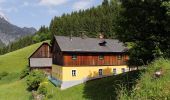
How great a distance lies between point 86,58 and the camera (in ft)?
193

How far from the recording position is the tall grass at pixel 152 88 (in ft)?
39.1

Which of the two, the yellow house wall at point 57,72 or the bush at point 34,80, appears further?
the yellow house wall at point 57,72

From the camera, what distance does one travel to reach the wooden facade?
5678 centimetres

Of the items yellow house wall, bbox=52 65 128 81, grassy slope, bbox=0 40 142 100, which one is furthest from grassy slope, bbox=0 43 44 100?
yellow house wall, bbox=52 65 128 81

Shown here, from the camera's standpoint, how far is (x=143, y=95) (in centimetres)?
1250

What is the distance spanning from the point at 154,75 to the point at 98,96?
80.6 ft

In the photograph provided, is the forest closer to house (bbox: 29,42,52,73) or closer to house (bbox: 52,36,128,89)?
house (bbox: 52,36,128,89)

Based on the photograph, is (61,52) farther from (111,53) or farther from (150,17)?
(150,17)

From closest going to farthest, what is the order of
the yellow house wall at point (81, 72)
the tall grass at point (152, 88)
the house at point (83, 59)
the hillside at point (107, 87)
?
the tall grass at point (152, 88) < the hillside at point (107, 87) < the yellow house wall at point (81, 72) < the house at point (83, 59)

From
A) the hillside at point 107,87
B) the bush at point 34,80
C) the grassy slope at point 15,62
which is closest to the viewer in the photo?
the hillside at point 107,87

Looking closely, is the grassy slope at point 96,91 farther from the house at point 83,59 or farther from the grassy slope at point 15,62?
the grassy slope at point 15,62

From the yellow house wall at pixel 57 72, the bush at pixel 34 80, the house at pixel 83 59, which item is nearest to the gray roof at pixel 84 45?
the house at pixel 83 59

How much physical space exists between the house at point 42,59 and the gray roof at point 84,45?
19.6 meters

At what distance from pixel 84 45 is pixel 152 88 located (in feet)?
155
